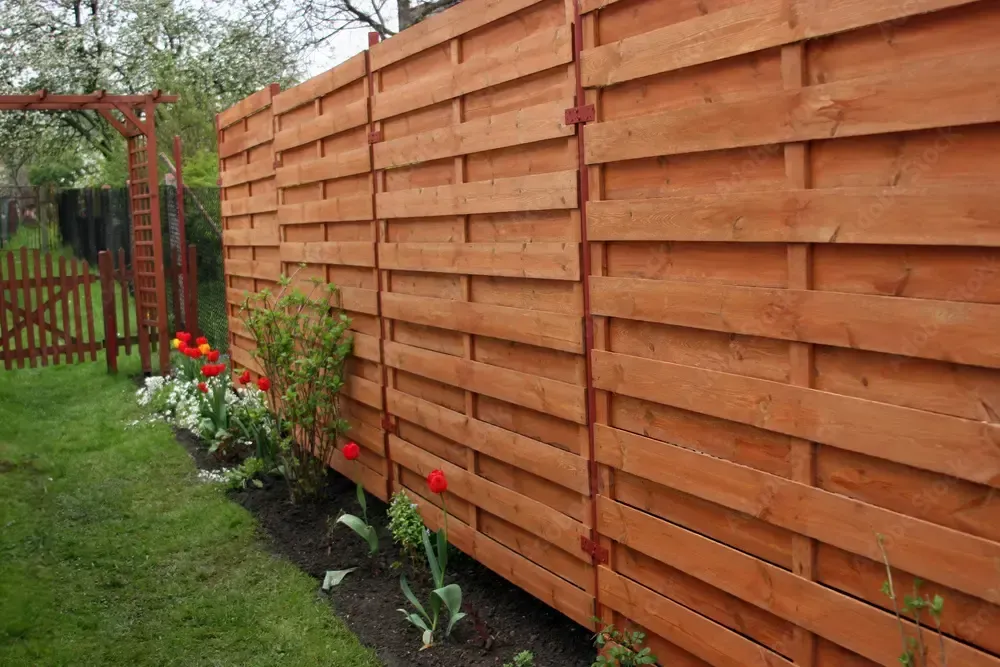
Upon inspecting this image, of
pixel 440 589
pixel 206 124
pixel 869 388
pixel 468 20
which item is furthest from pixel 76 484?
pixel 206 124

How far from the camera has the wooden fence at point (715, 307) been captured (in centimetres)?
212

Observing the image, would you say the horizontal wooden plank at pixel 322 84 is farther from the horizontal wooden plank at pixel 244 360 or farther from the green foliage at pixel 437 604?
the green foliage at pixel 437 604

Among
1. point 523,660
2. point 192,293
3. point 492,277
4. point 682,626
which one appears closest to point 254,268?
point 192,293

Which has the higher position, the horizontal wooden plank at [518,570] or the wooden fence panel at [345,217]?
the wooden fence panel at [345,217]

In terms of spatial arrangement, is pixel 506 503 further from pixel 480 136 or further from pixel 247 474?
pixel 247 474

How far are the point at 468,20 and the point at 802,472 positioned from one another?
7.97 ft

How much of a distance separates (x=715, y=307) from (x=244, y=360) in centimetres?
632

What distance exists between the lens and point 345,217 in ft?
18.1

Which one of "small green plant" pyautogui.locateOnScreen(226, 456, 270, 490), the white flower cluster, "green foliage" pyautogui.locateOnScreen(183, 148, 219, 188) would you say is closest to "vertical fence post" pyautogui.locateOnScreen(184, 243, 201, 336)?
the white flower cluster

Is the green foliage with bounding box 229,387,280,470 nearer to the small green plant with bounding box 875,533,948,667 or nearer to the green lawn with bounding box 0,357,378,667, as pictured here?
the green lawn with bounding box 0,357,378,667

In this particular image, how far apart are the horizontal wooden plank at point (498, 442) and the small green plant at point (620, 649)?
1.65 feet

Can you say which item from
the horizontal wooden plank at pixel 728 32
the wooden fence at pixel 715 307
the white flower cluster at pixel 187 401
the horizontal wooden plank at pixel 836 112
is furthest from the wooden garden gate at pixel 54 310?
the horizontal wooden plank at pixel 836 112

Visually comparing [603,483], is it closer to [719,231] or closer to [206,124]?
[719,231]

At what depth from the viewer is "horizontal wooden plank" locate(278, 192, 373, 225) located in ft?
17.2
